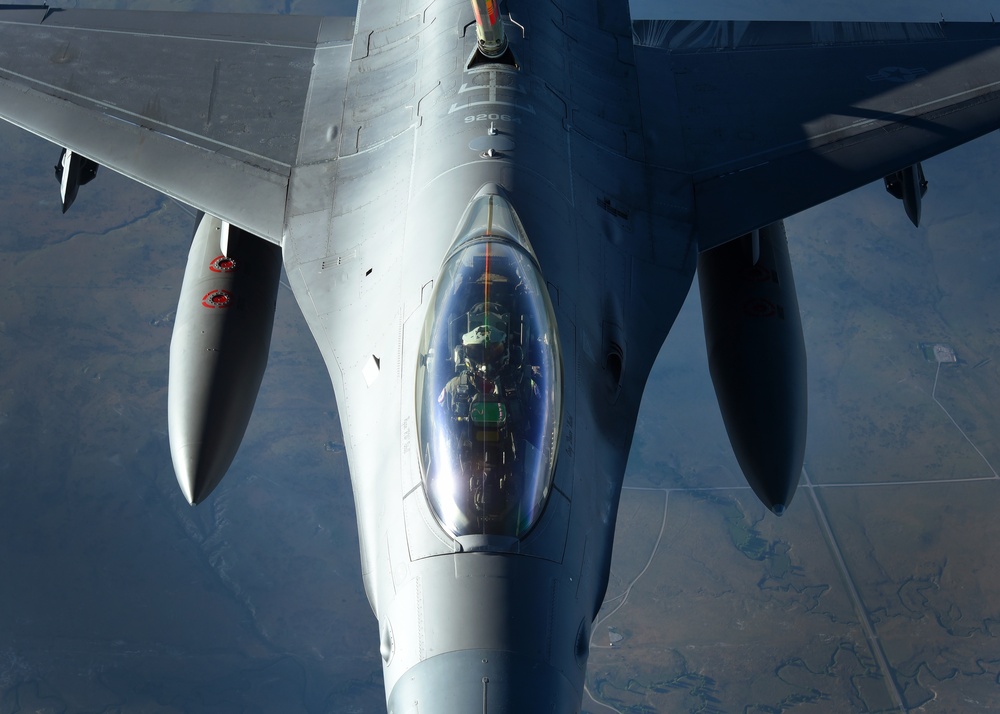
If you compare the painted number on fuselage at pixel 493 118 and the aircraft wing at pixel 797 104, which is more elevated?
the aircraft wing at pixel 797 104

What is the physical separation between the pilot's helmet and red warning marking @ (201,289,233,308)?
5.86m

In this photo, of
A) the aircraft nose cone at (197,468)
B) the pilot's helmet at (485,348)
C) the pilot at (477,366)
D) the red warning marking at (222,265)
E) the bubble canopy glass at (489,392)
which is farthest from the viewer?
the red warning marking at (222,265)

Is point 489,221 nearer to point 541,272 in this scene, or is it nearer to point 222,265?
point 541,272

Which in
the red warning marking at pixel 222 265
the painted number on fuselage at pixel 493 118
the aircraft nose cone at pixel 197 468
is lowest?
the aircraft nose cone at pixel 197 468

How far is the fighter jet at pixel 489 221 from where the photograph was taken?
6.27 meters

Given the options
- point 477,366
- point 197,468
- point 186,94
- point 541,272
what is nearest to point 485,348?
point 477,366

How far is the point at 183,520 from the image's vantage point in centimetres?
2986

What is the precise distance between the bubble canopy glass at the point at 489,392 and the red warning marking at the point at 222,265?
5.48 m

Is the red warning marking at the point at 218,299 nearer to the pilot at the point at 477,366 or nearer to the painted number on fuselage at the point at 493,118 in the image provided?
the painted number on fuselage at the point at 493,118

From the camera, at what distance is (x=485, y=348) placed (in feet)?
21.8

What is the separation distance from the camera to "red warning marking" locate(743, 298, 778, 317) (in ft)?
38.5

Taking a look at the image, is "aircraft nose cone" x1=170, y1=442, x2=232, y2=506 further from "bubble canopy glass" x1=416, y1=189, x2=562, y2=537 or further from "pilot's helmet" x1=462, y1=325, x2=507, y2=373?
"pilot's helmet" x1=462, y1=325, x2=507, y2=373

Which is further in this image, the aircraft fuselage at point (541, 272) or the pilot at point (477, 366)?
the pilot at point (477, 366)

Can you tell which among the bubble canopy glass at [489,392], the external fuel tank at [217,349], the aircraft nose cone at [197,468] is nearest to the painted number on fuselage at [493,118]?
the bubble canopy glass at [489,392]
